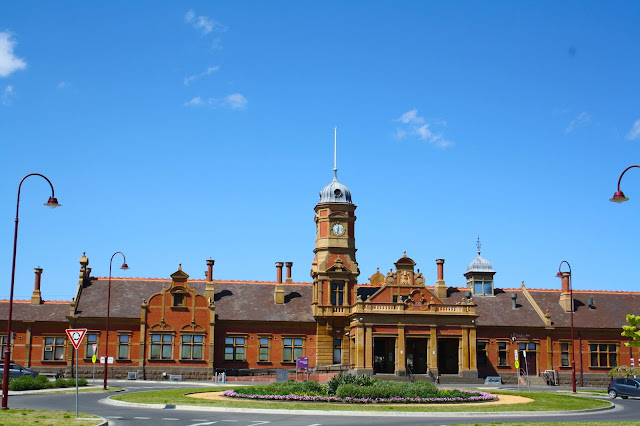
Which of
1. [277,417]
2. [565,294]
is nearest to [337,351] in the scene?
[565,294]

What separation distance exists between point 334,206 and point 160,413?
38575mm

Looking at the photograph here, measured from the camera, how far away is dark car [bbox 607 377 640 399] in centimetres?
4281

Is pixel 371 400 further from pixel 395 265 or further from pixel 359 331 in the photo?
pixel 395 265

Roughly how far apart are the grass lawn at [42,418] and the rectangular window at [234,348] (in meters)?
34.4

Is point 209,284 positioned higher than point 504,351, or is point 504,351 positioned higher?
point 209,284

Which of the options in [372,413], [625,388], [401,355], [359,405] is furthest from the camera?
[401,355]

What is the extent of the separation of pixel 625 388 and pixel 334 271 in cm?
2604

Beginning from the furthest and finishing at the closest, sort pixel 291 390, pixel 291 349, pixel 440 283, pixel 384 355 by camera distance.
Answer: pixel 440 283, pixel 291 349, pixel 384 355, pixel 291 390

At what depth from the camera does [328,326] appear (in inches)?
2437

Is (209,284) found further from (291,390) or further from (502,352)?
(291,390)

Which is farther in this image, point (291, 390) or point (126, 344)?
point (126, 344)

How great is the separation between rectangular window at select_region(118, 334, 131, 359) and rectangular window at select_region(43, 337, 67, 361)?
4355mm

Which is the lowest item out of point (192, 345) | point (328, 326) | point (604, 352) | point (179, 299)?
point (604, 352)

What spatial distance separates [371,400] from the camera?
32.4 meters
